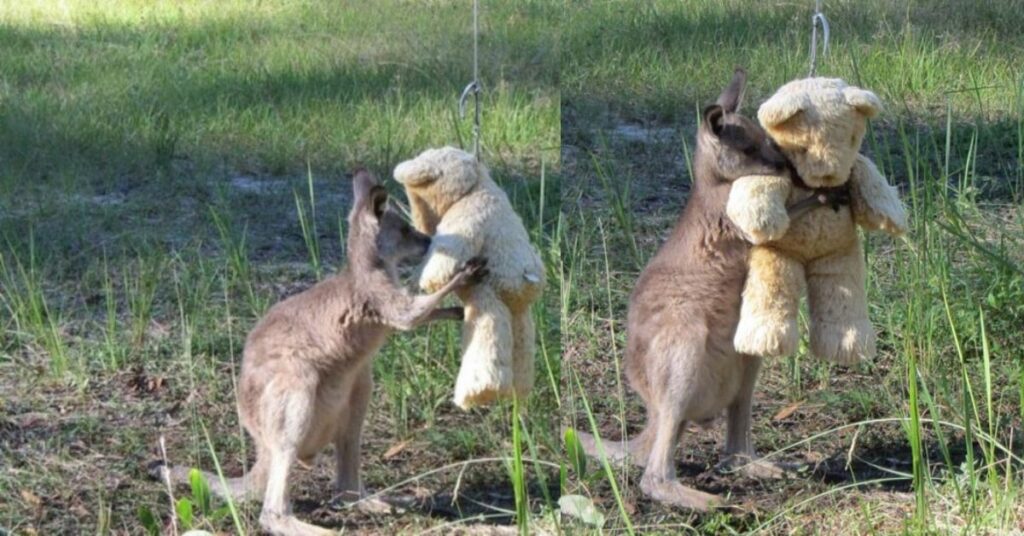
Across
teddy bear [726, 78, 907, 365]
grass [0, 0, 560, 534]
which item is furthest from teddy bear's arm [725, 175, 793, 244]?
grass [0, 0, 560, 534]

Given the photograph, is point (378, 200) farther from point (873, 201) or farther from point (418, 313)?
point (873, 201)

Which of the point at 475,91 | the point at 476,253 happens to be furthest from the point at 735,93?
the point at 476,253

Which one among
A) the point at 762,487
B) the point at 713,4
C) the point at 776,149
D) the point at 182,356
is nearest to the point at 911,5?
the point at 713,4

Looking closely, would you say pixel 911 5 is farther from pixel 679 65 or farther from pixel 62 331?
pixel 62 331

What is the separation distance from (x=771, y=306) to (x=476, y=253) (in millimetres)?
718

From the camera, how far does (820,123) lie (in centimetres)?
318

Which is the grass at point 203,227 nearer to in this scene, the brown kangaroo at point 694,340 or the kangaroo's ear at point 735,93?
the brown kangaroo at point 694,340

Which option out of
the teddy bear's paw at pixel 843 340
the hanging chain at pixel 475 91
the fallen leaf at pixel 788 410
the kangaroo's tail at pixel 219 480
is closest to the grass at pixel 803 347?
the fallen leaf at pixel 788 410

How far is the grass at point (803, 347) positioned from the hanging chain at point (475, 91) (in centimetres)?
23

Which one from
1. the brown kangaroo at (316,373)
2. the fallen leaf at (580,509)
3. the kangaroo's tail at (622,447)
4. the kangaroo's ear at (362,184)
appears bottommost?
the fallen leaf at (580,509)

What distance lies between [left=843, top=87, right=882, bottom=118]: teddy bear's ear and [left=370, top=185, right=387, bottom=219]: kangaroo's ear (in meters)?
1.04

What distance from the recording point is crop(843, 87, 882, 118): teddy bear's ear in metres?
3.17

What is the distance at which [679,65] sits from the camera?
11.6 feet

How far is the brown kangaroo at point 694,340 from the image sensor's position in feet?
11.1
